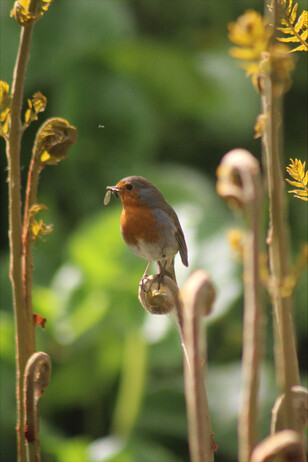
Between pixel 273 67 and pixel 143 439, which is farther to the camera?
pixel 143 439

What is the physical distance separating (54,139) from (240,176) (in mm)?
91

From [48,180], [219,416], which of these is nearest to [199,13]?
[48,180]

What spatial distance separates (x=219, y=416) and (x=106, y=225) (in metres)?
0.37

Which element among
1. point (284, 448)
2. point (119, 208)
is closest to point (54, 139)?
point (284, 448)

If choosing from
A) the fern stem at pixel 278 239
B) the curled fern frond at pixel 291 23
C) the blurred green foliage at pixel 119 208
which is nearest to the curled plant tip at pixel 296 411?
the fern stem at pixel 278 239

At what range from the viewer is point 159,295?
272 millimetres

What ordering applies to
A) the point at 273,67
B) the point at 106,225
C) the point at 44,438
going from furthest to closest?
the point at 106,225, the point at 44,438, the point at 273,67

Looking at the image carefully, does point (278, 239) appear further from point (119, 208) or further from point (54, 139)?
point (119, 208)

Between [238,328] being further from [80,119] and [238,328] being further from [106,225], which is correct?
[80,119]

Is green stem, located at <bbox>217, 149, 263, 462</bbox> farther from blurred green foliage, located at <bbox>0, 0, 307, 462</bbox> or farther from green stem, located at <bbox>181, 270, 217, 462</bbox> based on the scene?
blurred green foliage, located at <bbox>0, 0, 307, 462</bbox>

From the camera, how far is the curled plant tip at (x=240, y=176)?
8.0 inches

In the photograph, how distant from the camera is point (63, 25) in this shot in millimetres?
1572

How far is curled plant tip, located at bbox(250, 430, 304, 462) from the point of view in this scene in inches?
7.6

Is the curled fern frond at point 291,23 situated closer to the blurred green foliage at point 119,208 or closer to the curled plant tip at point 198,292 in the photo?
the curled plant tip at point 198,292
